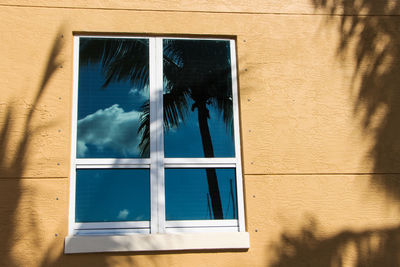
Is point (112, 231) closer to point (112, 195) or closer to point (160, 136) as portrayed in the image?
point (112, 195)

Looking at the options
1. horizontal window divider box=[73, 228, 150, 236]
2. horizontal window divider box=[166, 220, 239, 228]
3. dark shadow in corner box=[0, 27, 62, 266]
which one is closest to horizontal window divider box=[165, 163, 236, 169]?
horizontal window divider box=[166, 220, 239, 228]

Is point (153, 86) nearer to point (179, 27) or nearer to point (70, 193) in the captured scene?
point (179, 27)

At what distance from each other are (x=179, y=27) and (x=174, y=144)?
3.69ft

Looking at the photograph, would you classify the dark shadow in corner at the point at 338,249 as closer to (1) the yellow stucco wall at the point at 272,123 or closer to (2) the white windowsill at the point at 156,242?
(1) the yellow stucco wall at the point at 272,123

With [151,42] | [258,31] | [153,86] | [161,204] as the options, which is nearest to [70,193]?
[161,204]

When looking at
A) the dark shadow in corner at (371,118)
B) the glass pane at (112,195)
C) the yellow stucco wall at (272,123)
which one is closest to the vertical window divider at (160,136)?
the glass pane at (112,195)

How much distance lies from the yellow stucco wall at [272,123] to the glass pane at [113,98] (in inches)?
6.1

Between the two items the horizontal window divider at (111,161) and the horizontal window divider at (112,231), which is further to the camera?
the horizontal window divider at (111,161)

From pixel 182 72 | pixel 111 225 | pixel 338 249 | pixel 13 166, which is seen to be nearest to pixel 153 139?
pixel 182 72

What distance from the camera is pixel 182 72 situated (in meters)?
4.78

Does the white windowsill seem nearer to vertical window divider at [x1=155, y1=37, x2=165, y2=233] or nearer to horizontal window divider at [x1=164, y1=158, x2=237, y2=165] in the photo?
vertical window divider at [x1=155, y1=37, x2=165, y2=233]

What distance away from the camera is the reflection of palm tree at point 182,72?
4680 millimetres

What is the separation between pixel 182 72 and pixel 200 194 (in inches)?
45.9

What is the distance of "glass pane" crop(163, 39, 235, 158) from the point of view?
459 cm
